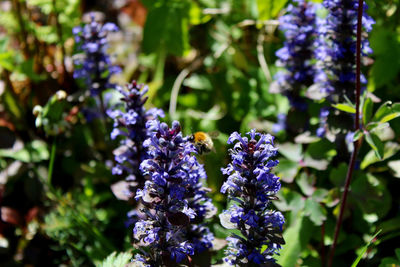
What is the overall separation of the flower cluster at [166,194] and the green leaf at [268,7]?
1756 mm

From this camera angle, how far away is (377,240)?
262 cm

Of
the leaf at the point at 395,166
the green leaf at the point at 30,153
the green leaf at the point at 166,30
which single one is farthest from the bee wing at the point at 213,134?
the green leaf at the point at 30,153

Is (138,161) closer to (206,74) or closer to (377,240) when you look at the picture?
(377,240)

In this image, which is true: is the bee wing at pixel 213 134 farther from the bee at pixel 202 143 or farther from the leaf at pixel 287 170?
the leaf at pixel 287 170

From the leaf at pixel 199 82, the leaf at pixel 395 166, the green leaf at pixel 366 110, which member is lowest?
the leaf at pixel 395 166

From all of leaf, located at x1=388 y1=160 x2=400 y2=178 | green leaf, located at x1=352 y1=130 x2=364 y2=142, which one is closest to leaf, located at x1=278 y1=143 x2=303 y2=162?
leaf, located at x1=388 y1=160 x2=400 y2=178

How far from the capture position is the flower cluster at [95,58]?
3076mm

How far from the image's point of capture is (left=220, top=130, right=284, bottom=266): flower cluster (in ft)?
6.35

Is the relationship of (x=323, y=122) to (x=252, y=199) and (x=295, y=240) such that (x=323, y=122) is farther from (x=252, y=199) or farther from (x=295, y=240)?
(x=252, y=199)

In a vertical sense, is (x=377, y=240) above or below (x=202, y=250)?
below

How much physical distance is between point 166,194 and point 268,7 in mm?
2024

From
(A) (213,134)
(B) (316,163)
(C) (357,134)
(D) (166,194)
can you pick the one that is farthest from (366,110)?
(D) (166,194)

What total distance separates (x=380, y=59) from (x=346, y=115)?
73 cm

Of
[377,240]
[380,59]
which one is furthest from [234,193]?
[380,59]
